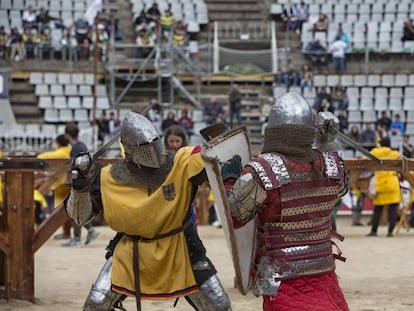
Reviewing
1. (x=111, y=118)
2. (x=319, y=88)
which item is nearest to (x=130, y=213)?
(x=111, y=118)

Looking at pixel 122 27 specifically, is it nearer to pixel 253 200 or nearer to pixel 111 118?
pixel 111 118

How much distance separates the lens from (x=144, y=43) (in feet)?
73.1

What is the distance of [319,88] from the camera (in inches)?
835

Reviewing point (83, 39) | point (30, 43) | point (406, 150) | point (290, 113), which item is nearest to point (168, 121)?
point (83, 39)

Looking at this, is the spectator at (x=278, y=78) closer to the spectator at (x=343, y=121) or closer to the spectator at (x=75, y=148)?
the spectator at (x=343, y=121)

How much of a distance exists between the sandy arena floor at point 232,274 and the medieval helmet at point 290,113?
2981 mm

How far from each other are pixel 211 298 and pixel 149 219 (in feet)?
1.64

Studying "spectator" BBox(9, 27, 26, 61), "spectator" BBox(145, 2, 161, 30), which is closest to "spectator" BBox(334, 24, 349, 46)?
"spectator" BBox(145, 2, 161, 30)

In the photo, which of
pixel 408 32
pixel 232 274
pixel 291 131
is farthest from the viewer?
pixel 408 32

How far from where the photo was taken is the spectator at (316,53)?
22500mm

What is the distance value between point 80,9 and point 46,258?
48.7ft

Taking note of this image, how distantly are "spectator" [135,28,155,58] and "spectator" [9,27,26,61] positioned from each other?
8.65 feet

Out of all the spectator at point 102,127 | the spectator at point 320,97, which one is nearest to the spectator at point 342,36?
the spectator at point 320,97

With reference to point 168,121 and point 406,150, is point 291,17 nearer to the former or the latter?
point 168,121
